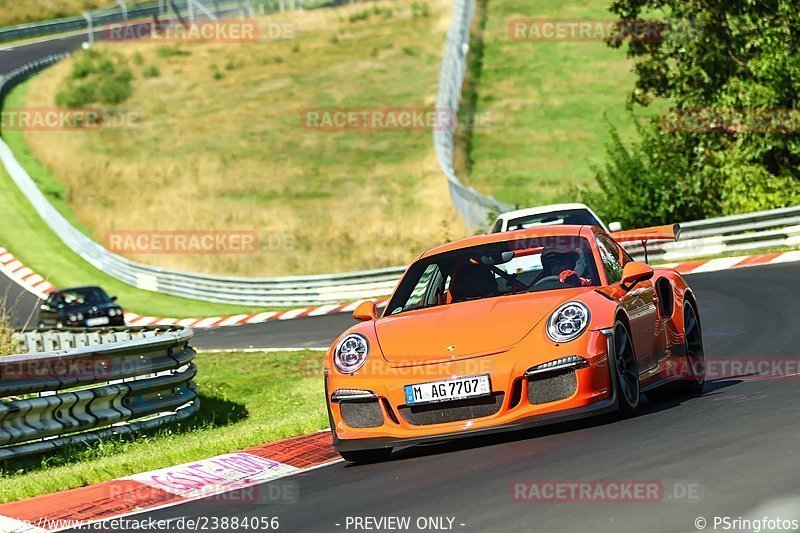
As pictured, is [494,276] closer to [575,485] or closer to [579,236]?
[579,236]

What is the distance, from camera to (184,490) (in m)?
8.41

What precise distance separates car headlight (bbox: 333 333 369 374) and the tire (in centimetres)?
273

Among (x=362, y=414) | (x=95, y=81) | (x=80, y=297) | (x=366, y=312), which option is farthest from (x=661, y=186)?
(x=95, y=81)

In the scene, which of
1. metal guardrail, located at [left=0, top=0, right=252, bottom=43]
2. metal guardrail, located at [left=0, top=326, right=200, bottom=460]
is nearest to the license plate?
metal guardrail, located at [left=0, top=326, right=200, bottom=460]

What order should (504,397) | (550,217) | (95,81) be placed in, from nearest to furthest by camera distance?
(504,397)
(550,217)
(95,81)

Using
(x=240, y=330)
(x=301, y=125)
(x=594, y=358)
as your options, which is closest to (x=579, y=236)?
(x=594, y=358)

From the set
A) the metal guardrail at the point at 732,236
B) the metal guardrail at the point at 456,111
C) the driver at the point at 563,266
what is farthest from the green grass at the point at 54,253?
the driver at the point at 563,266

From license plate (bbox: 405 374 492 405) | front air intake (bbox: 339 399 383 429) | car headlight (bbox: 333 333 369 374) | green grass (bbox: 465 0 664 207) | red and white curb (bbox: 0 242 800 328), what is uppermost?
A: green grass (bbox: 465 0 664 207)

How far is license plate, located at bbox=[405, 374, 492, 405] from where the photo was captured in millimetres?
8109

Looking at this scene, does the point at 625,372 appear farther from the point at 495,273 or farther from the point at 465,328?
the point at 495,273

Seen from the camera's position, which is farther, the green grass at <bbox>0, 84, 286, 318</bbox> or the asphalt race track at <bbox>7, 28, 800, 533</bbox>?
the green grass at <bbox>0, 84, 286, 318</bbox>

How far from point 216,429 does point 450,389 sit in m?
5.17

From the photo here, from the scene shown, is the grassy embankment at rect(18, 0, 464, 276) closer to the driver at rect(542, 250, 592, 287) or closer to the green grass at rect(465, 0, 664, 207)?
the green grass at rect(465, 0, 664, 207)

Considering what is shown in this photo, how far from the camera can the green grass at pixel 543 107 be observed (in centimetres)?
4341
